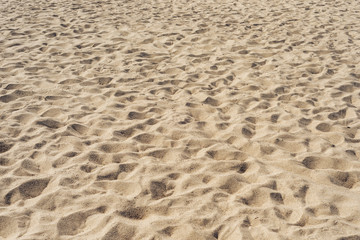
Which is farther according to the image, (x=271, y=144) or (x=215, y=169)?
(x=271, y=144)

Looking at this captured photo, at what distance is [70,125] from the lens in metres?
3.83

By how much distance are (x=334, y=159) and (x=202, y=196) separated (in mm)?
1303

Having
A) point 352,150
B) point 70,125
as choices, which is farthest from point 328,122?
point 70,125

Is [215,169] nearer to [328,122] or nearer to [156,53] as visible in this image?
[328,122]

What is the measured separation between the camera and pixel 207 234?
8.29 feet

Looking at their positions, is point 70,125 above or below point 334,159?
above

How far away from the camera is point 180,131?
3.74 meters

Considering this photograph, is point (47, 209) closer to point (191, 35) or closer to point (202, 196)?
point (202, 196)

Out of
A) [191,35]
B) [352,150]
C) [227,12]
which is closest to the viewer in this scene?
[352,150]

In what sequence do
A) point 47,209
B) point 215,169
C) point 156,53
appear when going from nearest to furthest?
point 47,209 < point 215,169 < point 156,53

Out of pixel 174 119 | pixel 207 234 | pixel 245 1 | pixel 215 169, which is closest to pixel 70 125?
pixel 174 119

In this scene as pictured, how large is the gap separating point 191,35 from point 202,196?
4.25 metres

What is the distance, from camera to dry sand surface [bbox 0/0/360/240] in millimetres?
2674

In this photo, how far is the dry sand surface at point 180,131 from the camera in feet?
8.77
